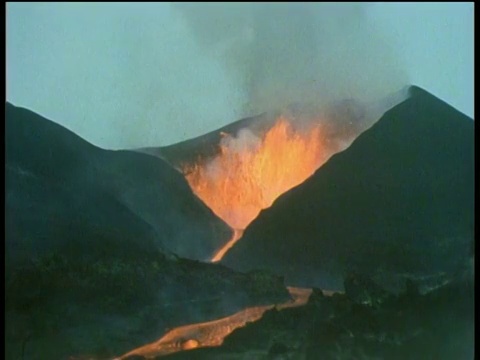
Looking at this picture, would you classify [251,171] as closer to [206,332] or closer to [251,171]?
[251,171]

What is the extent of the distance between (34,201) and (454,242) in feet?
6.48

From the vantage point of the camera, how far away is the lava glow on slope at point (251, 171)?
262 centimetres

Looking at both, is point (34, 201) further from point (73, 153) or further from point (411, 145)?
point (411, 145)

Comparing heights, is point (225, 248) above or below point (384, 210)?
below

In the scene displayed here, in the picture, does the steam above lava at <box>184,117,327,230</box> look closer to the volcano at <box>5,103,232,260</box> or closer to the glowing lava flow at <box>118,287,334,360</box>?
the volcano at <box>5,103,232,260</box>

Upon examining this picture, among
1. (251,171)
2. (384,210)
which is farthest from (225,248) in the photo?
(384,210)

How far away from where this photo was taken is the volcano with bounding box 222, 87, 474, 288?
102 inches

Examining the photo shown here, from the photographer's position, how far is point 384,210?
264 cm

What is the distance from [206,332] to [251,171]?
766 millimetres

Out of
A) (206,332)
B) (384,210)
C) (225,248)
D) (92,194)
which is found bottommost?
(206,332)

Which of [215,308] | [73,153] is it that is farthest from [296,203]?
[73,153]

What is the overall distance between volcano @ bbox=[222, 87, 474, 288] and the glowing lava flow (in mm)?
94

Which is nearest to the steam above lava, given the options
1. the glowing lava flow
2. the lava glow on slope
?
the lava glow on slope

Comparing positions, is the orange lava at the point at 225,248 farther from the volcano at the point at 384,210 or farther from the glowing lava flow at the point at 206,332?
the glowing lava flow at the point at 206,332
